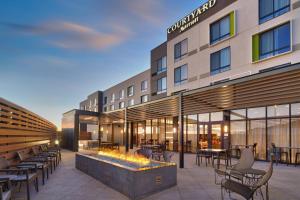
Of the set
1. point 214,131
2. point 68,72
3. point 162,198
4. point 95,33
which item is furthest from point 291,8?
Answer: point 68,72

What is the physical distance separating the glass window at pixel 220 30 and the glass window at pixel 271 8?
2360 millimetres

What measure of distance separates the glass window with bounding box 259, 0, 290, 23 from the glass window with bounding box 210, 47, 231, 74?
111 inches

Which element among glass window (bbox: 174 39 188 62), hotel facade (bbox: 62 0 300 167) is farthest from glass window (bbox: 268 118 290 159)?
glass window (bbox: 174 39 188 62)

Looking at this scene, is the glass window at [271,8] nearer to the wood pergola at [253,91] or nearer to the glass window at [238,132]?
the wood pergola at [253,91]

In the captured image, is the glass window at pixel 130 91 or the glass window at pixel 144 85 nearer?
the glass window at pixel 144 85

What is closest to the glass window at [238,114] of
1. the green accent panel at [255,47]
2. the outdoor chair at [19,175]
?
the green accent panel at [255,47]

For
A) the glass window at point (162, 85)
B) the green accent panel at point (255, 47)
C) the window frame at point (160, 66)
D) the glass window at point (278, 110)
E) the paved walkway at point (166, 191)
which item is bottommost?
the paved walkway at point (166, 191)

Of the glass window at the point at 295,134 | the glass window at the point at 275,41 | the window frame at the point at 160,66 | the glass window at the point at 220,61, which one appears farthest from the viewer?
the window frame at the point at 160,66

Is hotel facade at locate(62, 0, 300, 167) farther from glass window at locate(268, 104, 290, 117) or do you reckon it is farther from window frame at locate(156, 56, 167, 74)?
window frame at locate(156, 56, 167, 74)

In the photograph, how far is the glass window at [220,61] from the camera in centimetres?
1578

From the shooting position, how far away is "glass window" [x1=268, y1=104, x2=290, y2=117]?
12613 mm

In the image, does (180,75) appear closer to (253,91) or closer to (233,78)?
(233,78)

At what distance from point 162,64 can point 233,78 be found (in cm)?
1002

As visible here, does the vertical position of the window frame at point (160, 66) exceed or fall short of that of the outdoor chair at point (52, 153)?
it exceeds it
